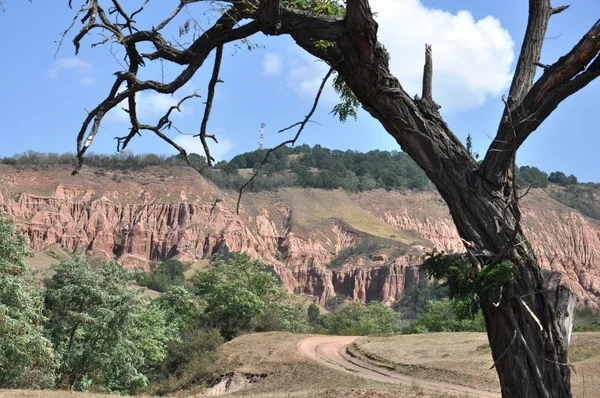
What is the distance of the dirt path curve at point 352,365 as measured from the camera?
15914 mm

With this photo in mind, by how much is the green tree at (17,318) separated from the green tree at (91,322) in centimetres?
260

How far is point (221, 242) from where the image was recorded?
102 metres

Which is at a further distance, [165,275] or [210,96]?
[165,275]

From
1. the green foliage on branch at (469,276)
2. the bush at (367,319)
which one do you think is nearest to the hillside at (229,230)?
the bush at (367,319)

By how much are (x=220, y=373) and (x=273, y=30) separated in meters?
19.0

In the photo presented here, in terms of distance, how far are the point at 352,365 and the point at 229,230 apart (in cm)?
8295

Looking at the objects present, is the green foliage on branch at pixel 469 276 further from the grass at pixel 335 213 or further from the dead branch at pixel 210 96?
the grass at pixel 335 213

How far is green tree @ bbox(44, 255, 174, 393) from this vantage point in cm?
2088

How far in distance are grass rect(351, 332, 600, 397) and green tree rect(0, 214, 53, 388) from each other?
10.5 metres

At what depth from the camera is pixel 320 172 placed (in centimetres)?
13812

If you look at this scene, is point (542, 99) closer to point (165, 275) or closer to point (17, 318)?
point (17, 318)

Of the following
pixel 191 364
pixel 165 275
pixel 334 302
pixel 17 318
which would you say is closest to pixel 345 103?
pixel 17 318

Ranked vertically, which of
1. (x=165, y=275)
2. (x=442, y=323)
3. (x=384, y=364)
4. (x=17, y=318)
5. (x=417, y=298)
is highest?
(x=17, y=318)

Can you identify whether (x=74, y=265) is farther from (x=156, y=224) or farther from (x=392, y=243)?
(x=392, y=243)
